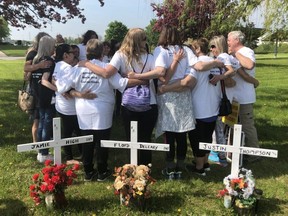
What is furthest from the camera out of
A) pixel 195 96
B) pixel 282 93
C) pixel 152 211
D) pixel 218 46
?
pixel 282 93

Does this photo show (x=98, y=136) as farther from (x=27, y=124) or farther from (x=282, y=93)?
(x=282, y=93)

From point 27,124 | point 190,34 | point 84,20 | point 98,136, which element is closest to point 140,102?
point 98,136

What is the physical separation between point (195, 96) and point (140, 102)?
0.80m

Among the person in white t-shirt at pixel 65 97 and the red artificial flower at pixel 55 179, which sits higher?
the person in white t-shirt at pixel 65 97

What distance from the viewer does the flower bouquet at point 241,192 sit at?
3773mm

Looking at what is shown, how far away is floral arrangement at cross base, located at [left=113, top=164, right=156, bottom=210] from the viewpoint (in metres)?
3.77

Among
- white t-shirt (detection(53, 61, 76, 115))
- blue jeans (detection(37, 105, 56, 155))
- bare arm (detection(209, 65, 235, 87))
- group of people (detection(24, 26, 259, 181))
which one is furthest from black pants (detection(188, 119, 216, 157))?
blue jeans (detection(37, 105, 56, 155))

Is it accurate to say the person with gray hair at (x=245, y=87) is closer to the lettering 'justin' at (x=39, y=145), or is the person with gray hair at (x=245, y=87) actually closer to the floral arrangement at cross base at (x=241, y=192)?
the floral arrangement at cross base at (x=241, y=192)

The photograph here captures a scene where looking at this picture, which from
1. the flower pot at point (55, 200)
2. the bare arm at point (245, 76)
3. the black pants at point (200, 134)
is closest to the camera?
the flower pot at point (55, 200)

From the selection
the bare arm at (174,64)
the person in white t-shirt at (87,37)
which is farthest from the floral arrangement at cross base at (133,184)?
the person in white t-shirt at (87,37)

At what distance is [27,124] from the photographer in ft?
25.3

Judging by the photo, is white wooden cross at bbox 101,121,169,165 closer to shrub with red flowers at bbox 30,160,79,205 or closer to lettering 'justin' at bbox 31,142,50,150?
shrub with red flowers at bbox 30,160,79,205

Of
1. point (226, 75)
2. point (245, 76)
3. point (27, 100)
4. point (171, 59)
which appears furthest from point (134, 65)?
point (27, 100)

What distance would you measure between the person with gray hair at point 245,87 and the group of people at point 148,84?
0.05 feet
